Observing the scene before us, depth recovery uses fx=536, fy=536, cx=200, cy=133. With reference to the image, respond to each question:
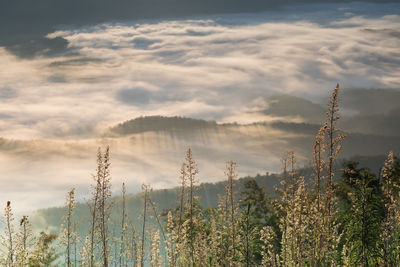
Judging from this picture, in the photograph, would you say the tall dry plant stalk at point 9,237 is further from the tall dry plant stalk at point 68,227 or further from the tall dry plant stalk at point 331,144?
the tall dry plant stalk at point 331,144

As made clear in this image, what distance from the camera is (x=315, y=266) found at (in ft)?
46.2

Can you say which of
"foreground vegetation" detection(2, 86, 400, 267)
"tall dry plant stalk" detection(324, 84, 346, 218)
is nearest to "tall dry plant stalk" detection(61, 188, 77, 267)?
"foreground vegetation" detection(2, 86, 400, 267)

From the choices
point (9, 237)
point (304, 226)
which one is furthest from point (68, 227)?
point (304, 226)

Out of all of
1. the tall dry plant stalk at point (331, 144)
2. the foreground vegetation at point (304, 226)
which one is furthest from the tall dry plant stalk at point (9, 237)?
the tall dry plant stalk at point (331, 144)

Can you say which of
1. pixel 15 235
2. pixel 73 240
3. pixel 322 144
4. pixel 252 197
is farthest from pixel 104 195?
pixel 252 197

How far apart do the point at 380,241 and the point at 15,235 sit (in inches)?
568

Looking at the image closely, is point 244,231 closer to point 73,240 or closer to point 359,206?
point 359,206

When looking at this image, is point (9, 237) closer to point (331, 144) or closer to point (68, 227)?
point (68, 227)

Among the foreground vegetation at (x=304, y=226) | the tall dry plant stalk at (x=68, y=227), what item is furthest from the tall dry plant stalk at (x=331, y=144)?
the tall dry plant stalk at (x=68, y=227)

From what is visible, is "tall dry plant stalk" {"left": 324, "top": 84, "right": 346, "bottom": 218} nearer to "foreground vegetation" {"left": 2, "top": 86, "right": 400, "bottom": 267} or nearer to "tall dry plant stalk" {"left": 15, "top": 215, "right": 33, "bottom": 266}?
"foreground vegetation" {"left": 2, "top": 86, "right": 400, "bottom": 267}

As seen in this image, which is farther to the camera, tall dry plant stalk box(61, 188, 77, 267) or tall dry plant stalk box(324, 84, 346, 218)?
tall dry plant stalk box(61, 188, 77, 267)

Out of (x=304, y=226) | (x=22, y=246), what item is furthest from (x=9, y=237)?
(x=304, y=226)

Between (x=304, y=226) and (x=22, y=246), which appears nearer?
(x=304, y=226)

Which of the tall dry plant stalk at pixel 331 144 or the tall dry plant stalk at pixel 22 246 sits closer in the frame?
the tall dry plant stalk at pixel 331 144
